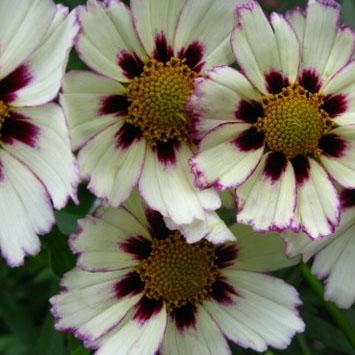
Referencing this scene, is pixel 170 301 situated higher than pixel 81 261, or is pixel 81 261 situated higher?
pixel 81 261

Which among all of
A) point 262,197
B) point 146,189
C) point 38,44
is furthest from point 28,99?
point 262,197

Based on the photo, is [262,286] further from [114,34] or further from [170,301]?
[114,34]

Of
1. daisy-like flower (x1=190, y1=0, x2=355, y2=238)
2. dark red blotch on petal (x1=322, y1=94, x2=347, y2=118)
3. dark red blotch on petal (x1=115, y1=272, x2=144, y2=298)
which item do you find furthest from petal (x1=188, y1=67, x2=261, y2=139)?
dark red blotch on petal (x1=115, y1=272, x2=144, y2=298)

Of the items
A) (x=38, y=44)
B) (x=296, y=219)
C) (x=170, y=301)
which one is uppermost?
(x=38, y=44)

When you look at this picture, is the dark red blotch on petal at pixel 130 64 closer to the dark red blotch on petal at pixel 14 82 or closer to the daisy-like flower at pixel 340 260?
the dark red blotch on petal at pixel 14 82

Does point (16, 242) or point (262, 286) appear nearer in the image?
point (16, 242)

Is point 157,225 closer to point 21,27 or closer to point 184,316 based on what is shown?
point 184,316

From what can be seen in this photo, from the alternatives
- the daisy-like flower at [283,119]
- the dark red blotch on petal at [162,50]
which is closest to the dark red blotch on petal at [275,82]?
the daisy-like flower at [283,119]
